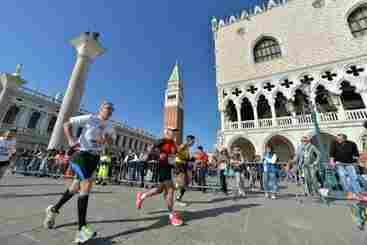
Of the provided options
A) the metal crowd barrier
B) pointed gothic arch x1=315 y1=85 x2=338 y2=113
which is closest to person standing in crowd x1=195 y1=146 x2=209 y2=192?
the metal crowd barrier

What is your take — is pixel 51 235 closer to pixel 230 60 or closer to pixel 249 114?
pixel 249 114

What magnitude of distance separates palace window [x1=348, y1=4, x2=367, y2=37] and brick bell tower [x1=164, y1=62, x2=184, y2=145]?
40997 mm

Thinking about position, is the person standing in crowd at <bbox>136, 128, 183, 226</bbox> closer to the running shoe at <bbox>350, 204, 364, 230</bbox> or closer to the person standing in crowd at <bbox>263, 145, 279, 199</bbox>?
the running shoe at <bbox>350, 204, 364, 230</bbox>

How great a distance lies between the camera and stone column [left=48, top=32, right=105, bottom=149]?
12523 millimetres

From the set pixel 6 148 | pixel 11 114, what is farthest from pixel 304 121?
pixel 11 114

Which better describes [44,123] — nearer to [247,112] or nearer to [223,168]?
[247,112]

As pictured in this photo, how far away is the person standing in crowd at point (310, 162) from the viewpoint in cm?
496

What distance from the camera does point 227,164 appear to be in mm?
5996

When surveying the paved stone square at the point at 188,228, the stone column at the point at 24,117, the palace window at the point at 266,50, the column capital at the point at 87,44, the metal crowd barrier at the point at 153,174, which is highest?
the palace window at the point at 266,50

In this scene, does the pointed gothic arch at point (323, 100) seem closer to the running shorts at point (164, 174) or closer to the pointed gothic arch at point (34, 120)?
the running shorts at point (164, 174)

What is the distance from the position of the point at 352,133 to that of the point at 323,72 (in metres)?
5.18

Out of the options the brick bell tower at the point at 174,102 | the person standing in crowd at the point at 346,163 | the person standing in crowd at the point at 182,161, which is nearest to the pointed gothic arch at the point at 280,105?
the person standing in crowd at the point at 346,163

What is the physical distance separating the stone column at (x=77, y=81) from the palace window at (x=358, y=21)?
20.7 metres

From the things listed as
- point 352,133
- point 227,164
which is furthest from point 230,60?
point 227,164
